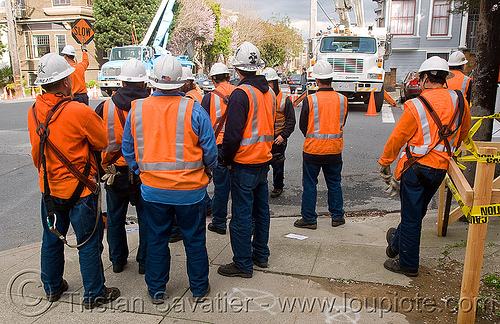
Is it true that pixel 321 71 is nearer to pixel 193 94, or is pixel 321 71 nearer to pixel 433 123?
pixel 193 94

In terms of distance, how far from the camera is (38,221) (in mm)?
6051

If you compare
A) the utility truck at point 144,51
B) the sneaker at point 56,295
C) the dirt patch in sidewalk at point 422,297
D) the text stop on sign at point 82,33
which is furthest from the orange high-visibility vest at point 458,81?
the utility truck at point 144,51

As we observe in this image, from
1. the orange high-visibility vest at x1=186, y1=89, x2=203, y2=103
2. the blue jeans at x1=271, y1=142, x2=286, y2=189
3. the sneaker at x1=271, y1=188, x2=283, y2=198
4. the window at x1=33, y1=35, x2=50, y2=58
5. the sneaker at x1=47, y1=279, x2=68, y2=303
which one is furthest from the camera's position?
the window at x1=33, y1=35, x2=50, y2=58

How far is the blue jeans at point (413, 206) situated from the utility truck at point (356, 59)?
39.2ft

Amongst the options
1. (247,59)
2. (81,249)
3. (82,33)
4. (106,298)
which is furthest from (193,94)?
(82,33)

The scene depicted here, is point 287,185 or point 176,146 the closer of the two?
point 176,146

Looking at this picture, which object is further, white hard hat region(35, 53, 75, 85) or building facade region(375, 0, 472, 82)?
building facade region(375, 0, 472, 82)

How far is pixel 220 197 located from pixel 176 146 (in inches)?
81.2

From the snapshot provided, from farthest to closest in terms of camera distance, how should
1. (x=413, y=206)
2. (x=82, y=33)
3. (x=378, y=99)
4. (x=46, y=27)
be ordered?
(x=46, y=27) < (x=378, y=99) < (x=82, y=33) < (x=413, y=206)

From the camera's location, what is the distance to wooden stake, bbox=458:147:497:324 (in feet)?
9.99

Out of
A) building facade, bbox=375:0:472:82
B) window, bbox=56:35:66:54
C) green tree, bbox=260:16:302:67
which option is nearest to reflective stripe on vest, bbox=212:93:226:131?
building facade, bbox=375:0:472:82

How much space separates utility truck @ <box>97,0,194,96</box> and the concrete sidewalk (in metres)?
20.5

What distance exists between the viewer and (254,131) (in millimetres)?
4078

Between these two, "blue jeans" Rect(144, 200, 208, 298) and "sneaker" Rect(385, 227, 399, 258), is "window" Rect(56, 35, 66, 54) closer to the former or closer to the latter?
"blue jeans" Rect(144, 200, 208, 298)
